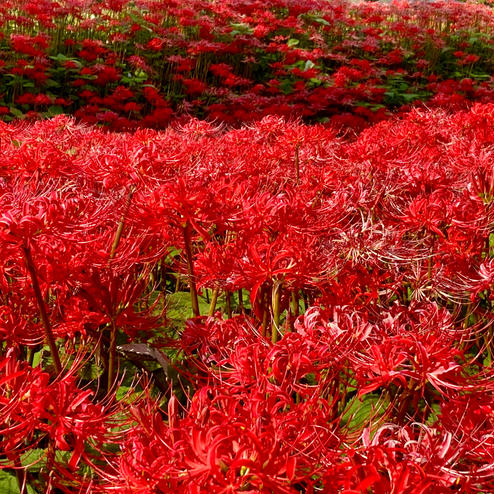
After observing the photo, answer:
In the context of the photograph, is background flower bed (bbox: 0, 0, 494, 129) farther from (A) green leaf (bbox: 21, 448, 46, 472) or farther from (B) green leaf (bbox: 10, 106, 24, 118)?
(A) green leaf (bbox: 21, 448, 46, 472)

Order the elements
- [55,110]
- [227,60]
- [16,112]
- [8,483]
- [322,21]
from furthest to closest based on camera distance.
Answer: [322,21]
[227,60]
[55,110]
[16,112]
[8,483]

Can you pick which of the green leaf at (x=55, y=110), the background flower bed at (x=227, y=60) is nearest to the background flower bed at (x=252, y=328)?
the background flower bed at (x=227, y=60)

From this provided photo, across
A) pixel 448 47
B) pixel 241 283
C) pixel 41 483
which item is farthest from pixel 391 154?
pixel 448 47

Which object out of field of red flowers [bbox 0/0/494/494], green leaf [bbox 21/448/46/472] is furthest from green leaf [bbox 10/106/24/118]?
green leaf [bbox 21/448/46/472]

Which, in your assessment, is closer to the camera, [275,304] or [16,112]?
[275,304]

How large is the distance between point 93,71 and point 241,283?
29.2 ft

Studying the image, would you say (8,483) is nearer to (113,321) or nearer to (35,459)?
(35,459)

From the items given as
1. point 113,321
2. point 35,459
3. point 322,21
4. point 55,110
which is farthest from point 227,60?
point 35,459

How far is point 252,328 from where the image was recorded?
1.46 meters

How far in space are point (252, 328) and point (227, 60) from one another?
34.9ft

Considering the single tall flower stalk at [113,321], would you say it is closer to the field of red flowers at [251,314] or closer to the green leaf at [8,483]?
the field of red flowers at [251,314]

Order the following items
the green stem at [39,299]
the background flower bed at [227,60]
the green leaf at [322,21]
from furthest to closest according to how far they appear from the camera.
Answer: the green leaf at [322,21] < the background flower bed at [227,60] < the green stem at [39,299]

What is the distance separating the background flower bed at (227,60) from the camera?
367 inches

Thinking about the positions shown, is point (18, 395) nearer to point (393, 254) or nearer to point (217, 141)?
point (393, 254)
